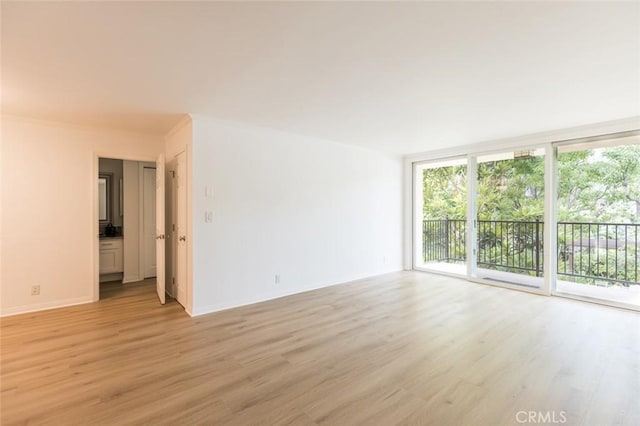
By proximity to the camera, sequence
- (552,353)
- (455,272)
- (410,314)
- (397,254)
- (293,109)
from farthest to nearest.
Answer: (397,254) < (455,272) < (410,314) < (293,109) < (552,353)

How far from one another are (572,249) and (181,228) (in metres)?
6.05

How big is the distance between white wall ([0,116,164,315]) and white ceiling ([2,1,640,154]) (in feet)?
1.28

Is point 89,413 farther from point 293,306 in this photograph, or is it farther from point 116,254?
point 116,254

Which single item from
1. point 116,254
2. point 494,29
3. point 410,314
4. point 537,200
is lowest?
point 410,314

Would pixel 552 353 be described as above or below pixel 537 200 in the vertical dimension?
below

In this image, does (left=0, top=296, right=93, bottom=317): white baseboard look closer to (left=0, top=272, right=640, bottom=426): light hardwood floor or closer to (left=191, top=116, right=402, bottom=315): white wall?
(left=0, top=272, right=640, bottom=426): light hardwood floor


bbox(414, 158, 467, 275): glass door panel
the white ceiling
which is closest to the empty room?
the white ceiling

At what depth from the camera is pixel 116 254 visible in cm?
514

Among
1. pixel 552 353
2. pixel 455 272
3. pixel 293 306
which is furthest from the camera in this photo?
pixel 455 272

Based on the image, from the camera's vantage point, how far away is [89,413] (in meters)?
1.79

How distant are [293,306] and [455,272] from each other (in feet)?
11.5

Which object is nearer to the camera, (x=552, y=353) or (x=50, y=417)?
(x=50, y=417)

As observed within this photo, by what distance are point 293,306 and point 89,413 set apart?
228 centimetres

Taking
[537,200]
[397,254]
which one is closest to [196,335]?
[397,254]
